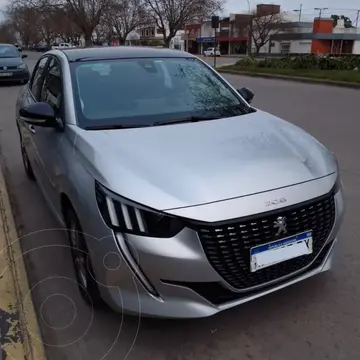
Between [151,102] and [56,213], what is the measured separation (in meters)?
1.12

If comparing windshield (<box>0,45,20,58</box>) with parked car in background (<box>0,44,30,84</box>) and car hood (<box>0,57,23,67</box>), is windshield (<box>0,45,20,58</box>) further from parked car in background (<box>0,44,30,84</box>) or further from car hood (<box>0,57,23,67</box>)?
car hood (<box>0,57,23,67</box>)

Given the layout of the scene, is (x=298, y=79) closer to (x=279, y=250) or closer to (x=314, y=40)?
(x=279, y=250)

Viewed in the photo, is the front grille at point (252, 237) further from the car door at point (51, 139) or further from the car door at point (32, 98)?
the car door at point (32, 98)

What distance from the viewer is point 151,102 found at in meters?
3.32

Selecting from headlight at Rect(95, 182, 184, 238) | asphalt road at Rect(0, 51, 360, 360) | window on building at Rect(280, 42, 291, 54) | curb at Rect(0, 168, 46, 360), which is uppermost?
headlight at Rect(95, 182, 184, 238)

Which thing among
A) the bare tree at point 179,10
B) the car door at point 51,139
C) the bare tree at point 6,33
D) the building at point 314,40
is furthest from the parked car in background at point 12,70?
the bare tree at point 6,33

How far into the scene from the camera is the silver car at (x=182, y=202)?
7.11 ft

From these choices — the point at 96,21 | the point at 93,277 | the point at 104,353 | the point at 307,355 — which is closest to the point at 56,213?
the point at 93,277

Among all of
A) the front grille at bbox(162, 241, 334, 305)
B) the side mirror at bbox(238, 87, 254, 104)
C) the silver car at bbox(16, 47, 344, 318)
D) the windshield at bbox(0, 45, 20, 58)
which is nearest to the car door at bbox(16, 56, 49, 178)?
the silver car at bbox(16, 47, 344, 318)

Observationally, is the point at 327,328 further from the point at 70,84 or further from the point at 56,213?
the point at 70,84

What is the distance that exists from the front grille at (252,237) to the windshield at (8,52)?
16.4 metres

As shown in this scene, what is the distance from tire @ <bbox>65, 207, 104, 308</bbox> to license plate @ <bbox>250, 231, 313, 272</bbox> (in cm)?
95

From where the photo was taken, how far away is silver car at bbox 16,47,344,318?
7.11 feet

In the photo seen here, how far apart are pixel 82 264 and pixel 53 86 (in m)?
1.67
